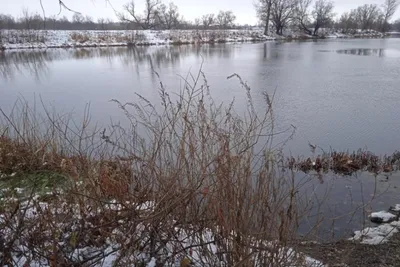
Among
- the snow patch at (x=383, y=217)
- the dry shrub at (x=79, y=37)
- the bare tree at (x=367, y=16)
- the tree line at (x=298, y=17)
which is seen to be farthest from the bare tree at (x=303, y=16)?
the snow patch at (x=383, y=217)

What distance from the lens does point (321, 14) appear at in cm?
4316

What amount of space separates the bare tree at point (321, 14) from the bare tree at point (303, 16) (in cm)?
97

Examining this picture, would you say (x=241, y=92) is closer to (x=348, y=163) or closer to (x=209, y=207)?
(x=348, y=163)

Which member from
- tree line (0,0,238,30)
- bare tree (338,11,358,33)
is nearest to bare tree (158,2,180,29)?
tree line (0,0,238,30)

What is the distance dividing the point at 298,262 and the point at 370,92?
8.66 metres

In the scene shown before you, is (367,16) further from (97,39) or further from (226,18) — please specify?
(97,39)

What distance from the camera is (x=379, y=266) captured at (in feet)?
8.12

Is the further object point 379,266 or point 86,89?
point 86,89

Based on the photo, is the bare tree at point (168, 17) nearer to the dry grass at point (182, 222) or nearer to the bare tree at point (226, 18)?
the bare tree at point (226, 18)

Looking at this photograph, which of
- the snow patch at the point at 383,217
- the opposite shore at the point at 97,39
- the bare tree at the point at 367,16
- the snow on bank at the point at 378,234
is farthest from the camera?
the bare tree at the point at 367,16

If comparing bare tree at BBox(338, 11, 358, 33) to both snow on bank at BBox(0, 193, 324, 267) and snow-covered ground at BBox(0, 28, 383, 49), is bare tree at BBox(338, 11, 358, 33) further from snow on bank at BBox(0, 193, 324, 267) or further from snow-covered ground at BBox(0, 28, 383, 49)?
snow on bank at BBox(0, 193, 324, 267)

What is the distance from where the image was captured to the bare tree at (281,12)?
135 ft

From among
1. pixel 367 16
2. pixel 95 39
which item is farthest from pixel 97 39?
pixel 367 16

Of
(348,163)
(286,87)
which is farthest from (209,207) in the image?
(286,87)
